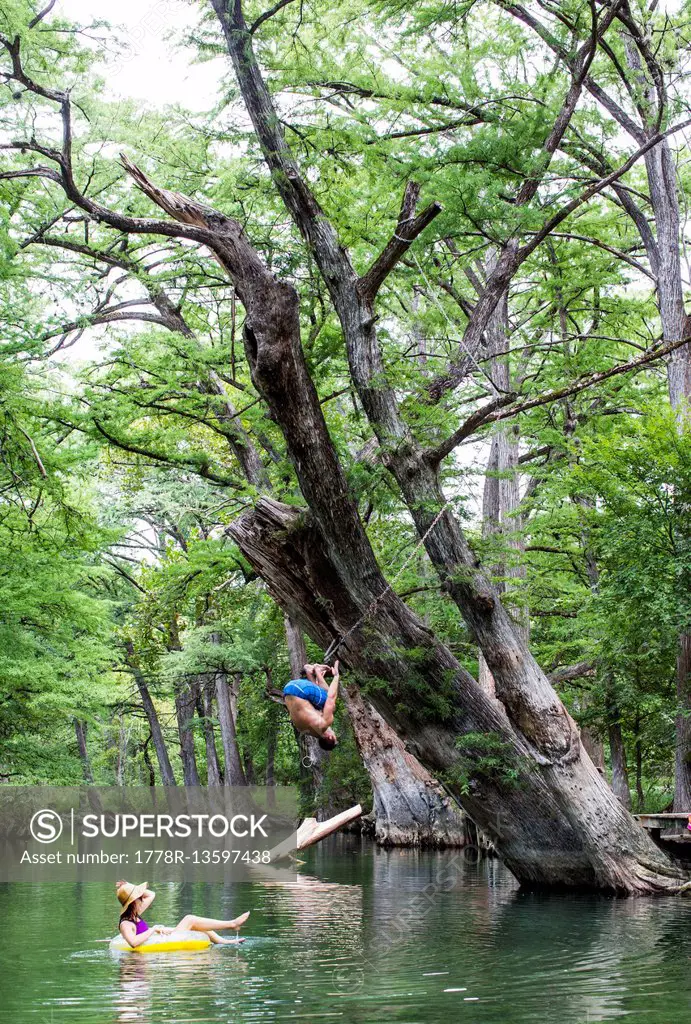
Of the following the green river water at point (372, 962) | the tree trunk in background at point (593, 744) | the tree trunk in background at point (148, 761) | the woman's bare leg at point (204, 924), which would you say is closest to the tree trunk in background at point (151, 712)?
the tree trunk in background at point (148, 761)

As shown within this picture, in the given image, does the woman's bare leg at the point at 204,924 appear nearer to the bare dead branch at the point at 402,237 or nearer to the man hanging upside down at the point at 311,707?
the man hanging upside down at the point at 311,707

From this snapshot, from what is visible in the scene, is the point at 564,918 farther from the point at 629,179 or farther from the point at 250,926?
the point at 629,179

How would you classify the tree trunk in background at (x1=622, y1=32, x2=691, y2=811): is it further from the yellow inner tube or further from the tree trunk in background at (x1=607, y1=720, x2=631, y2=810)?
the yellow inner tube

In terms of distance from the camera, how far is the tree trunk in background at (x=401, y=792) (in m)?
25.1

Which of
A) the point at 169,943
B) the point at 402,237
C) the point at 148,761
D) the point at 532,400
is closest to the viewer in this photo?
the point at 169,943

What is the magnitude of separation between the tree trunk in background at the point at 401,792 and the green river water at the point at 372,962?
8523 millimetres

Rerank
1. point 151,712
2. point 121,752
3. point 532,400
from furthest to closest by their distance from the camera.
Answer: point 121,752, point 151,712, point 532,400

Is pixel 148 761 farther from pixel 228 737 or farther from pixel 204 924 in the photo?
pixel 204 924

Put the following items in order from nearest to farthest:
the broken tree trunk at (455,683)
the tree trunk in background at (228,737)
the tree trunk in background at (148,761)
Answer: the broken tree trunk at (455,683) < the tree trunk in background at (228,737) < the tree trunk in background at (148,761)

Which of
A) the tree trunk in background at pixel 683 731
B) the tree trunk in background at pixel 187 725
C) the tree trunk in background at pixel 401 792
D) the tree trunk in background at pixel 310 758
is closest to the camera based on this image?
the tree trunk in background at pixel 683 731

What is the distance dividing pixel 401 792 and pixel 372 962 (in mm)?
16321

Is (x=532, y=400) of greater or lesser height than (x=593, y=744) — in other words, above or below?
above

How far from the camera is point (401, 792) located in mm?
25625

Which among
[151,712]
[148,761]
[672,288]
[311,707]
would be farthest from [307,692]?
[148,761]
